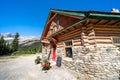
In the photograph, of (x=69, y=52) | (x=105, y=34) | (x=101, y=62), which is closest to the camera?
(x=101, y=62)

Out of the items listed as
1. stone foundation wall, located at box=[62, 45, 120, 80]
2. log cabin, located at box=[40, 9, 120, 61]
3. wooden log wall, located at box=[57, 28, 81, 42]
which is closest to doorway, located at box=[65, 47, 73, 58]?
log cabin, located at box=[40, 9, 120, 61]

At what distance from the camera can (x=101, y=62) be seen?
684 centimetres

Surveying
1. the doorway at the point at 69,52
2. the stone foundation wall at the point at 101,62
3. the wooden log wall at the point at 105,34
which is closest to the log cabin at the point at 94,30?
the wooden log wall at the point at 105,34

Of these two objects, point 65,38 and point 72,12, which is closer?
point 72,12

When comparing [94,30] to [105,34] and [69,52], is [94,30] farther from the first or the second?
[69,52]

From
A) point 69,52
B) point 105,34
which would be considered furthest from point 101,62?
point 69,52

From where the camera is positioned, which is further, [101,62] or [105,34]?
[105,34]

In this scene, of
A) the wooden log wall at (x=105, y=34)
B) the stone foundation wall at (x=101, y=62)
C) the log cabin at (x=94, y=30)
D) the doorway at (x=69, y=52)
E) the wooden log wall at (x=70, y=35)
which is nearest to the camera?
the stone foundation wall at (x=101, y=62)

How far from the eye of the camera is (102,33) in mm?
7746

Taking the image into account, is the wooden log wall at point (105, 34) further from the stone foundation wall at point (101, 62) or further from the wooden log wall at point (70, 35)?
the wooden log wall at point (70, 35)

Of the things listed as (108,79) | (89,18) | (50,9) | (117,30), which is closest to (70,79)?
(108,79)

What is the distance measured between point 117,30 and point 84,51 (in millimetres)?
3226

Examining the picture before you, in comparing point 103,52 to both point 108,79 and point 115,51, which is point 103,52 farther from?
point 108,79

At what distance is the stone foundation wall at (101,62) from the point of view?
22.3 feet
